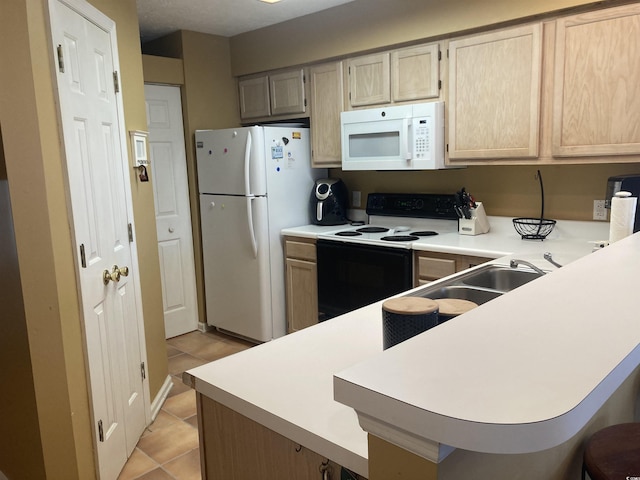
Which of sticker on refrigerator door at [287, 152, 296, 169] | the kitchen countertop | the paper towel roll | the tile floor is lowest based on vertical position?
the tile floor

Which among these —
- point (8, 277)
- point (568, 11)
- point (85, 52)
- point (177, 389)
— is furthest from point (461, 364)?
point (177, 389)

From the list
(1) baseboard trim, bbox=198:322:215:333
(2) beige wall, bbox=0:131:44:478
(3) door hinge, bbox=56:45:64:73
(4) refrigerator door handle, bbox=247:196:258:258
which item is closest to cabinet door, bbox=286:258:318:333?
(4) refrigerator door handle, bbox=247:196:258:258

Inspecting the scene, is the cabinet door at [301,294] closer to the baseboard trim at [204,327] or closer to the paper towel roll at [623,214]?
the baseboard trim at [204,327]

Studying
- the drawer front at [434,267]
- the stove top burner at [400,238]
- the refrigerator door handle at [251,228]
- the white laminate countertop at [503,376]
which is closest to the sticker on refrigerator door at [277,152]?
the refrigerator door handle at [251,228]

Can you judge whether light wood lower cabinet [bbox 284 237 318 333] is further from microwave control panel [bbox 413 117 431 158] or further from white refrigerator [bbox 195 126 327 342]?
microwave control panel [bbox 413 117 431 158]

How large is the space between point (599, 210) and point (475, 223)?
0.68 metres

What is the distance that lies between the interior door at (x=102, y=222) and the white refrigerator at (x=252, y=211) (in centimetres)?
119

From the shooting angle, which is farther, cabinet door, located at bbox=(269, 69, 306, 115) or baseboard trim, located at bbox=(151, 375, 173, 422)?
cabinet door, located at bbox=(269, 69, 306, 115)

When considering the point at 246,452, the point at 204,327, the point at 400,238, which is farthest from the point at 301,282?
the point at 246,452

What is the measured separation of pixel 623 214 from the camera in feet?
6.31

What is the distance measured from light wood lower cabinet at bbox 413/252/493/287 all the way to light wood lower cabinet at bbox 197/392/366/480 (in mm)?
1854

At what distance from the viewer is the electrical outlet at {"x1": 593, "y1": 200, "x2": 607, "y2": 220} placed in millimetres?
2850

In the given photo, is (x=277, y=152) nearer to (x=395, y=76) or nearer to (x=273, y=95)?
(x=273, y=95)

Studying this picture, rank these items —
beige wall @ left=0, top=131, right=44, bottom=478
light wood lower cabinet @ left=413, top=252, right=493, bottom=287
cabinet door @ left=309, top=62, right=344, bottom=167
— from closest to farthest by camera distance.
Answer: beige wall @ left=0, top=131, right=44, bottom=478, light wood lower cabinet @ left=413, top=252, right=493, bottom=287, cabinet door @ left=309, top=62, right=344, bottom=167
